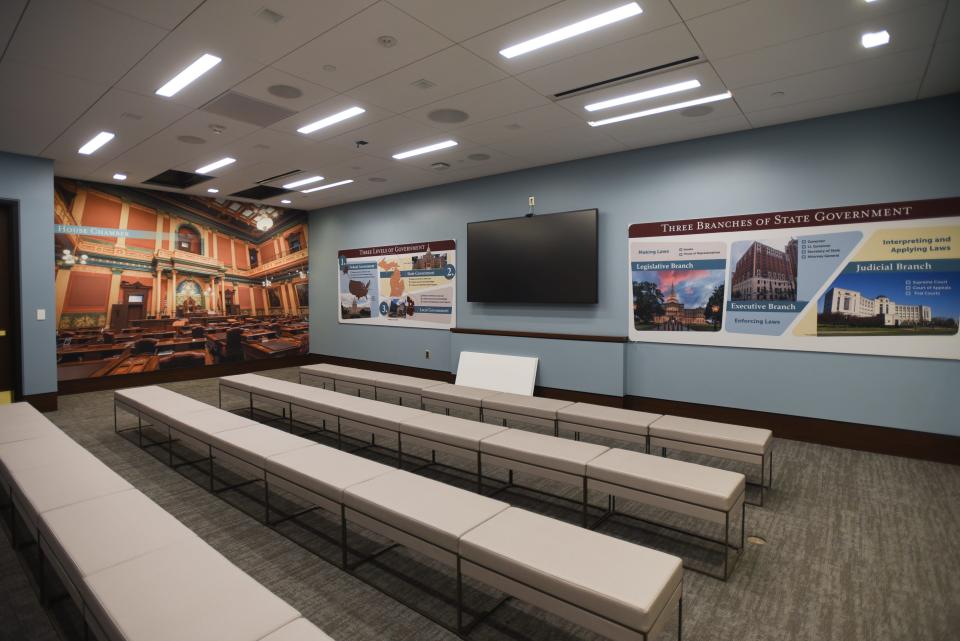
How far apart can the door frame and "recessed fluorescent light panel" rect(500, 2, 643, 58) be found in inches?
252

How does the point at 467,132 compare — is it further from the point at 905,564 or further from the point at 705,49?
the point at 905,564

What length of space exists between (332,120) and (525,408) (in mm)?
3406

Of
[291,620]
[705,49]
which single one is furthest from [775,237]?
[291,620]

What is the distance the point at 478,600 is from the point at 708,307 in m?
4.24

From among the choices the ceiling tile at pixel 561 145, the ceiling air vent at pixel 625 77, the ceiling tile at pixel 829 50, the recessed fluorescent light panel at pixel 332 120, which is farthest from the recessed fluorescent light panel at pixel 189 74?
the ceiling tile at pixel 829 50

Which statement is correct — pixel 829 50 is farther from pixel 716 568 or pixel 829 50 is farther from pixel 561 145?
pixel 716 568

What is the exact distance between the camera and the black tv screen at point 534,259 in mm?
A: 6145

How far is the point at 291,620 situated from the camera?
1561 mm

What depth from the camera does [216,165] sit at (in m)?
6.42

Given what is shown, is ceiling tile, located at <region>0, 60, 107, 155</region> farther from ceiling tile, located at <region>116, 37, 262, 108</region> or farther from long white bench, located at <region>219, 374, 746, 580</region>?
long white bench, located at <region>219, 374, 746, 580</region>

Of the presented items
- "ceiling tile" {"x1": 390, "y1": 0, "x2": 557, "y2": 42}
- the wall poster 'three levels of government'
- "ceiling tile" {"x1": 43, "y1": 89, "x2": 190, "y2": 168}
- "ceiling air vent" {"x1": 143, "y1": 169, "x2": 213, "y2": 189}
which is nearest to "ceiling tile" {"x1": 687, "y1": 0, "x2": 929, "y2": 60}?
"ceiling tile" {"x1": 390, "y1": 0, "x2": 557, "y2": 42}

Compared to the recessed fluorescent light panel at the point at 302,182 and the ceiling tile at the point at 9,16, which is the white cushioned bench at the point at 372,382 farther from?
the ceiling tile at the point at 9,16

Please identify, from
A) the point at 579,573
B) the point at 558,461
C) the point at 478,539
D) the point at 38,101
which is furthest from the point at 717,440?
the point at 38,101

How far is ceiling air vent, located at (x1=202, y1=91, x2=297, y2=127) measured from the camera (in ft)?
14.0
